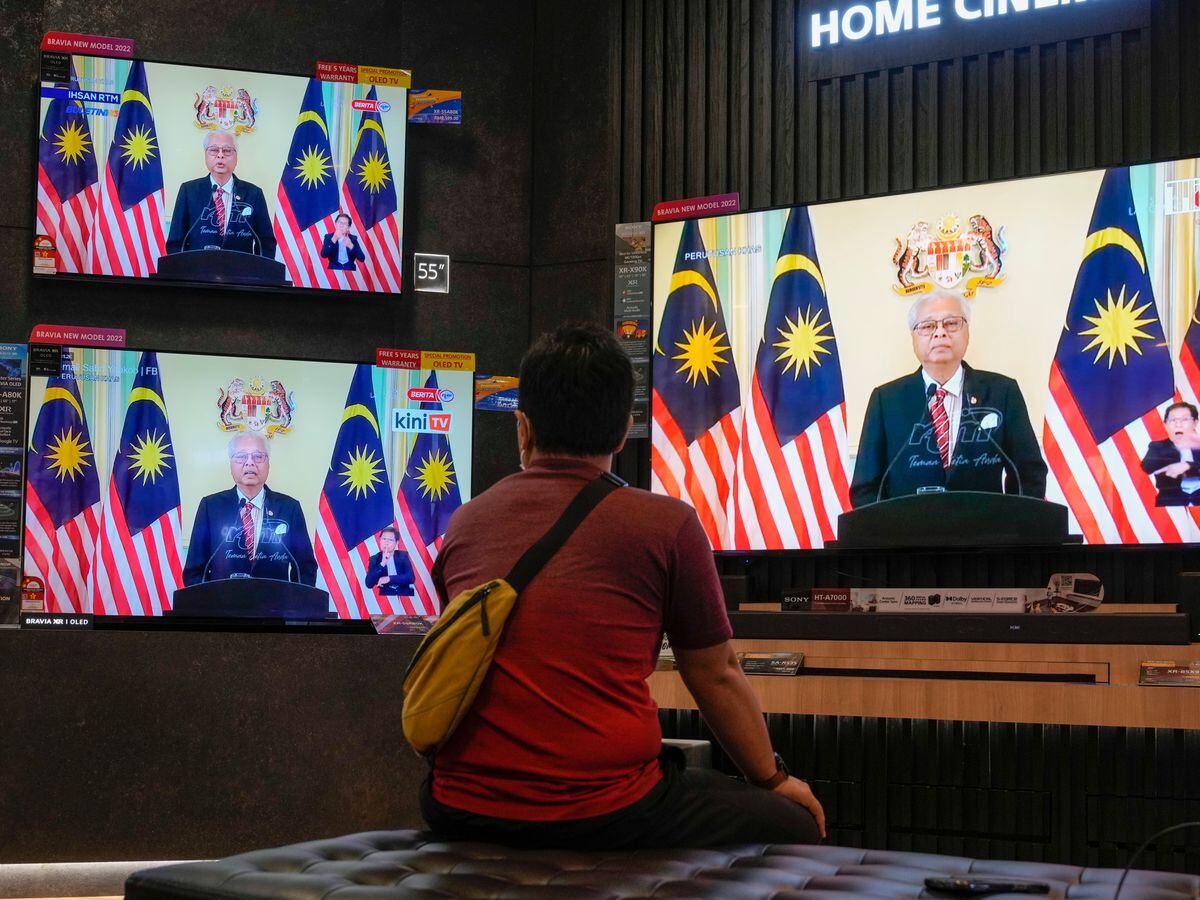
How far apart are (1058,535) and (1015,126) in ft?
4.58

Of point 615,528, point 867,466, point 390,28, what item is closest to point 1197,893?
Result: point 615,528

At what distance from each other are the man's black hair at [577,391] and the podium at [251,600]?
109 inches

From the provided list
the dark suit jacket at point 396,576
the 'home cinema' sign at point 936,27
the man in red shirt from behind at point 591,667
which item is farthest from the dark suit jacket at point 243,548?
the man in red shirt from behind at point 591,667

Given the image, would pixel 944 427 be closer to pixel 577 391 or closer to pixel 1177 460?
pixel 1177 460

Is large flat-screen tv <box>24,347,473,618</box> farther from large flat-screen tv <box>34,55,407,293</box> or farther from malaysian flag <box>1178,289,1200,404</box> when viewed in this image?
malaysian flag <box>1178,289,1200,404</box>

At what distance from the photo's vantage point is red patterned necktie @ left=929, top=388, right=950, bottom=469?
4195 millimetres

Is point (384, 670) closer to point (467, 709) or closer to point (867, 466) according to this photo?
point (867, 466)

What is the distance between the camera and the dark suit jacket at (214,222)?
4730mm

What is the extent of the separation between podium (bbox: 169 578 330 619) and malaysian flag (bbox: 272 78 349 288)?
1.12 meters

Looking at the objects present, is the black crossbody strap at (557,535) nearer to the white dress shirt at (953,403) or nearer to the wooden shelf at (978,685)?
the wooden shelf at (978,685)

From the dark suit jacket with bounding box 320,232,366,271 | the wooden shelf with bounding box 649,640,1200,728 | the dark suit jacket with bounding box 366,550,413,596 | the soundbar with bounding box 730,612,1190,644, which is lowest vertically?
the wooden shelf with bounding box 649,640,1200,728

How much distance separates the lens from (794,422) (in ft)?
14.6

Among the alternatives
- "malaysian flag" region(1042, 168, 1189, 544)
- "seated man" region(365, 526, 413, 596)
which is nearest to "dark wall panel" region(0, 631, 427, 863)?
"seated man" region(365, 526, 413, 596)

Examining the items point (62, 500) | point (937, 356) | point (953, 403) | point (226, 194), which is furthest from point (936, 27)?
point (62, 500)
